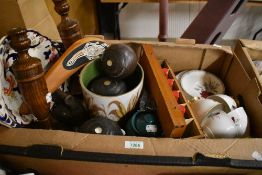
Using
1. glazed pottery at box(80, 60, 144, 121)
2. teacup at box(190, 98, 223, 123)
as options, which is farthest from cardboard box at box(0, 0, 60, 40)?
teacup at box(190, 98, 223, 123)

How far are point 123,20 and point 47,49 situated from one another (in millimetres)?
1151

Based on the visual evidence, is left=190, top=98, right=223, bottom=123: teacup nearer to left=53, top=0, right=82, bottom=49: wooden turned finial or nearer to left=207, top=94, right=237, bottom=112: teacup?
left=207, top=94, right=237, bottom=112: teacup

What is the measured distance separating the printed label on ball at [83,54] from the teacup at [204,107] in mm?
276

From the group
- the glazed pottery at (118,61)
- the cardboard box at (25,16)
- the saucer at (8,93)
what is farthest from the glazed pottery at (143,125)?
the cardboard box at (25,16)

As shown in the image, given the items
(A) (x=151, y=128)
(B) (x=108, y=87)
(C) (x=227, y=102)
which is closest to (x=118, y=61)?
(B) (x=108, y=87)

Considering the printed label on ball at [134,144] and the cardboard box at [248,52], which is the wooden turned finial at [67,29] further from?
the cardboard box at [248,52]

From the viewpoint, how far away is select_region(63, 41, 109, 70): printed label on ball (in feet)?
2.08

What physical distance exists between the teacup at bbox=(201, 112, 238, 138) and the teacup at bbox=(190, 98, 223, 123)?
44mm

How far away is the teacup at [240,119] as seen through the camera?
22.9 inches

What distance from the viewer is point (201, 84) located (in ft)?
2.48

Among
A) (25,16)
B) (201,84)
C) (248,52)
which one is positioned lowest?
(201,84)

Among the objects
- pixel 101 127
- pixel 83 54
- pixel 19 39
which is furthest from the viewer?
pixel 83 54

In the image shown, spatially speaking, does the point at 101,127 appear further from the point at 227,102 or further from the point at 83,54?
the point at 227,102

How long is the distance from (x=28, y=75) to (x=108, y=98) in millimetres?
176
